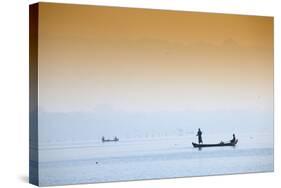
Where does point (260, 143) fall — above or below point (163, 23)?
below

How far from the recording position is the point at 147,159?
41.4ft

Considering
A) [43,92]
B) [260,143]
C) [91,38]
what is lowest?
[260,143]

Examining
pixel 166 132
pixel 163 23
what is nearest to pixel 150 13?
pixel 163 23

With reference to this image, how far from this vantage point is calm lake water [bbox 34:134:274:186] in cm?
1194

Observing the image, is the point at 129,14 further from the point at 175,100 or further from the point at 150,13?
the point at 175,100

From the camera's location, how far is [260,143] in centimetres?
1371

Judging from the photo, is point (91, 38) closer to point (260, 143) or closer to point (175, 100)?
point (175, 100)

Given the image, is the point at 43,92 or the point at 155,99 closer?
the point at 43,92

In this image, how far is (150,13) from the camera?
1267cm

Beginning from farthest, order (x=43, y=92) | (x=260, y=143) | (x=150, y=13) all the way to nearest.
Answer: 1. (x=260, y=143)
2. (x=150, y=13)
3. (x=43, y=92)

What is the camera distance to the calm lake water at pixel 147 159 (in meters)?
11.9

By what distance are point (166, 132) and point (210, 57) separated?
1493 mm

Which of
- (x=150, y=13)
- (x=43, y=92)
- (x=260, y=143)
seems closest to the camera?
(x=43, y=92)

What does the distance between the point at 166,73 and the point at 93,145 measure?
172 centimetres
